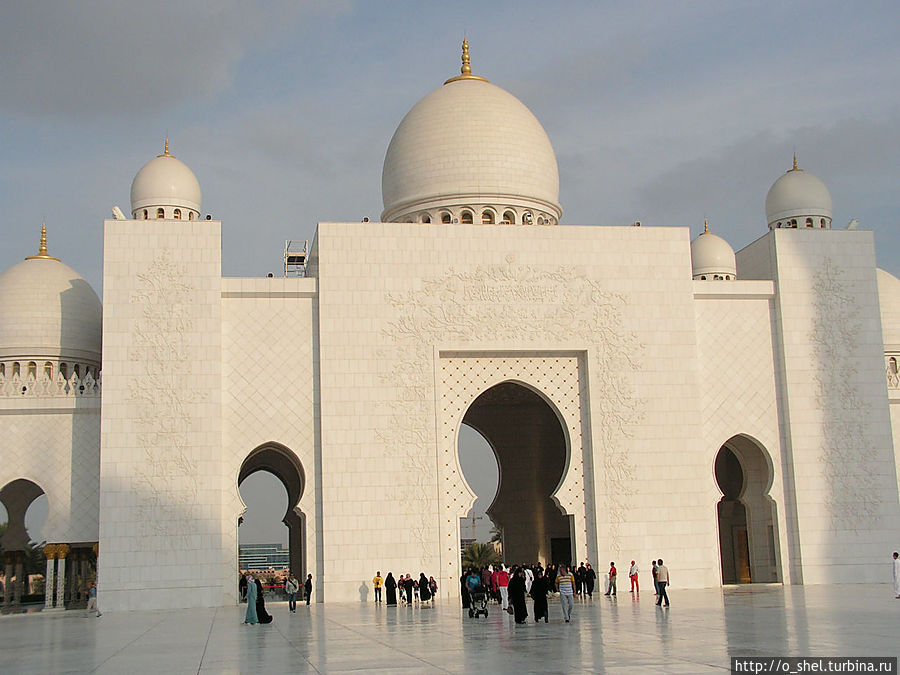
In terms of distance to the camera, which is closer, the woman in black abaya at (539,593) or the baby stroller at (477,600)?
the woman in black abaya at (539,593)

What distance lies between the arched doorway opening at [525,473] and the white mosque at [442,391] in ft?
18.1

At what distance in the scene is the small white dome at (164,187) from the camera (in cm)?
2217

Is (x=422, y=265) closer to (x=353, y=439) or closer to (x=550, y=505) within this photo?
(x=353, y=439)

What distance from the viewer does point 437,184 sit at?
2377 cm

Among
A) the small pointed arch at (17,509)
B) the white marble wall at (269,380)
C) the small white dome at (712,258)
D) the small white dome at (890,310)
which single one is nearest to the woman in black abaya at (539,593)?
the white marble wall at (269,380)

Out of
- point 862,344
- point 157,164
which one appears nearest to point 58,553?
point 157,164

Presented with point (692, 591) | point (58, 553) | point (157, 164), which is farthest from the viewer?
point (157, 164)

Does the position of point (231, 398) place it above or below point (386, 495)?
above

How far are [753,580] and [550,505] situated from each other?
5.92 metres

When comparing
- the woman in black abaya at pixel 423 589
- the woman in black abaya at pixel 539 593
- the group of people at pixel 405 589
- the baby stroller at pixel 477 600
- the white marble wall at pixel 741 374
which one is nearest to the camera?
the woman in black abaya at pixel 539 593

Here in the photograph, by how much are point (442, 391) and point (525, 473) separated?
7.07m

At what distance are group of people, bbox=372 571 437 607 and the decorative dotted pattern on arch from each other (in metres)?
1.27

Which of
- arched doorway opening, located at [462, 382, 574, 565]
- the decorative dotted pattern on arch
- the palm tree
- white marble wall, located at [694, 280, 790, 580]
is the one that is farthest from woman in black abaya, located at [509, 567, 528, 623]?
the palm tree

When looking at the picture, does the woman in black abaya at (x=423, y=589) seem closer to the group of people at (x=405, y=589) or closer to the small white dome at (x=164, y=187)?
the group of people at (x=405, y=589)
